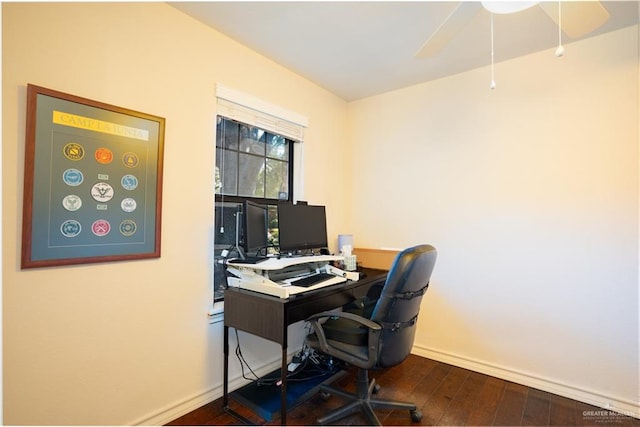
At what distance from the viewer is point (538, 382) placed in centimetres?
222

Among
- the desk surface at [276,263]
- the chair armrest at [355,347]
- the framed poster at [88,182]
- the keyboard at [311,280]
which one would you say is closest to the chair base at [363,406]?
the chair armrest at [355,347]

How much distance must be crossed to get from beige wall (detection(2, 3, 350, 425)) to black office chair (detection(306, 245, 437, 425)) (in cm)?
82

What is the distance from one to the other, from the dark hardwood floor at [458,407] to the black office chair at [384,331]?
104 millimetres

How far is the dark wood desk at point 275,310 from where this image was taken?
5.46ft

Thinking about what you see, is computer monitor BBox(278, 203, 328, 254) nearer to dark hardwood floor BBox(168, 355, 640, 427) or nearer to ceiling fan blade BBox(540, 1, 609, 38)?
dark hardwood floor BBox(168, 355, 640, 427)

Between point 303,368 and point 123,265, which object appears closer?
point 123,265

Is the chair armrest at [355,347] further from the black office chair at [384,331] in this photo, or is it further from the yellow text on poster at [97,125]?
the yellow text on poster at [97,125]

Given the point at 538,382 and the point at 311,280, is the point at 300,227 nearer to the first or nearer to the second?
the point at 311,280

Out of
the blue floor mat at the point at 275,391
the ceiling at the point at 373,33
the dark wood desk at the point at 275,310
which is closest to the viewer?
the dark wood desk at the point at 275,310

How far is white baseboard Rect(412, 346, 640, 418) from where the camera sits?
1963 millimetres

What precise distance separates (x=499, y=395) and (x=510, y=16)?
2466 mm

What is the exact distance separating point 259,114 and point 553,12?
1.81 metres

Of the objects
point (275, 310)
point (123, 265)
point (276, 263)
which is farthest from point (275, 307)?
point (123, 265)

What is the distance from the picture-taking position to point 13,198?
4.28 ft
